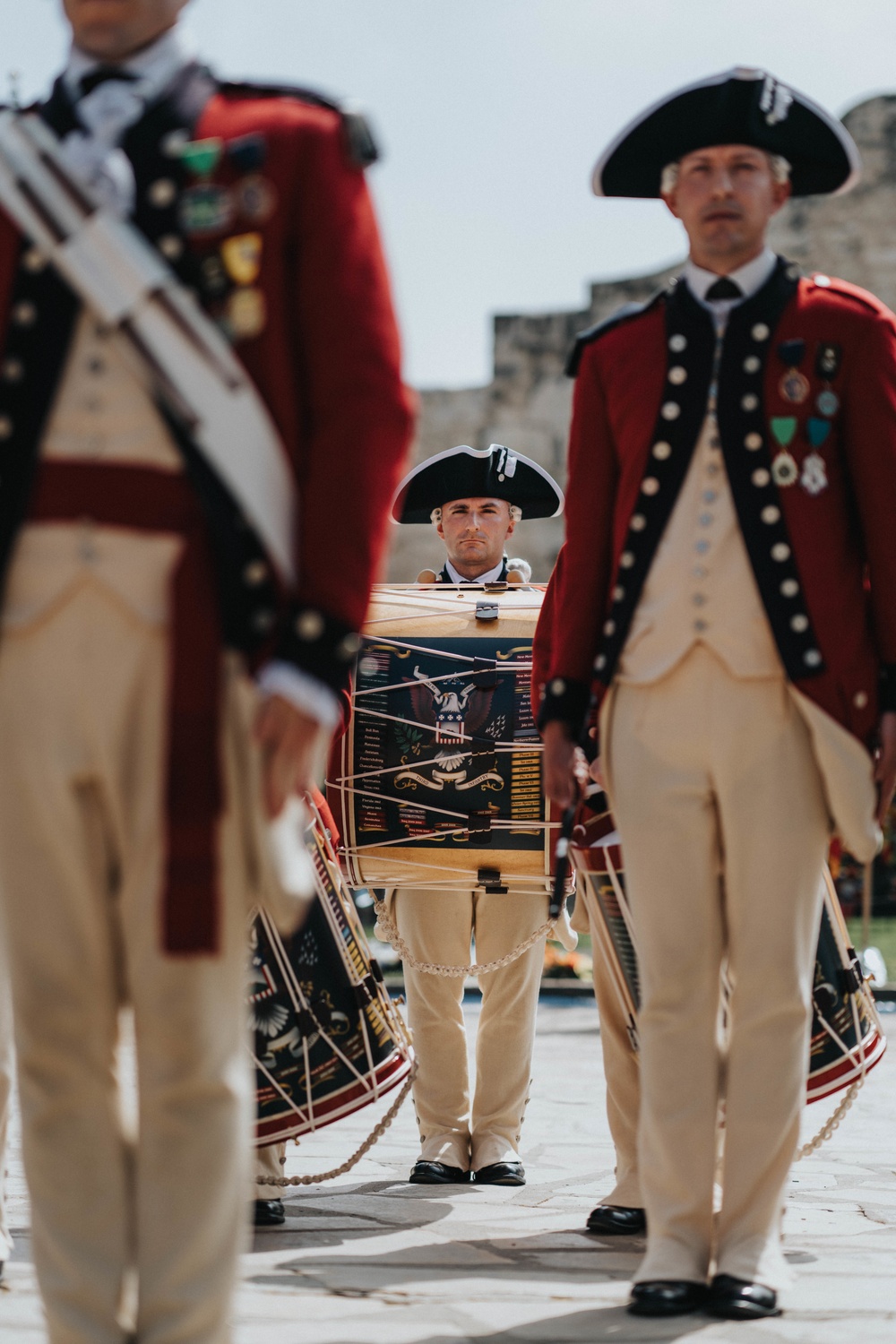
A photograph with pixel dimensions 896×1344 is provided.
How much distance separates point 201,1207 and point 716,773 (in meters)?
1.34

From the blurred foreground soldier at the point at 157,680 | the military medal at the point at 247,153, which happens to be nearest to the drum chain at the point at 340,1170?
the blurred foreground soldier at the point at 157,680

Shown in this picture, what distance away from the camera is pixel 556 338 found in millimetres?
18641

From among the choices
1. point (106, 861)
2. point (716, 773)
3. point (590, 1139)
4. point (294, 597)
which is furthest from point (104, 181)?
point (590, 1139)

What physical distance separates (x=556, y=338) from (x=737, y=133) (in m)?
15.4

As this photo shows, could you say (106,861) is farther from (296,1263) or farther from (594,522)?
(296,1263)

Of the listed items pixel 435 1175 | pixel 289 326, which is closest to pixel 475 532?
pixel 435 1175

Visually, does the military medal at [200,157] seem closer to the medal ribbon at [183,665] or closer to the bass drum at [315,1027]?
the medal ribbon at [183,665]

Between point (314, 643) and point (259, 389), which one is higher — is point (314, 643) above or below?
below

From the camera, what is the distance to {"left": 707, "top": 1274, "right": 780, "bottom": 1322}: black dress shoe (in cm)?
313

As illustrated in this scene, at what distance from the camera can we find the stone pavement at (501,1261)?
122 inches

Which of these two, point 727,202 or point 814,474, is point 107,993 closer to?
point 814,474

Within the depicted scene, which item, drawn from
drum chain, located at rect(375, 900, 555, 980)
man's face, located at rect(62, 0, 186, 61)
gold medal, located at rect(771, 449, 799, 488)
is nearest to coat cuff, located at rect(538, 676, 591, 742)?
gold medal, located at rect(771, 449, 799, 488)

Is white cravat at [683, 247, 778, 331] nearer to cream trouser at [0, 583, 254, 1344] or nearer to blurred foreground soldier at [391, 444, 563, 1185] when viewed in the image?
cream trouser at [0, 583, 254, 1344]

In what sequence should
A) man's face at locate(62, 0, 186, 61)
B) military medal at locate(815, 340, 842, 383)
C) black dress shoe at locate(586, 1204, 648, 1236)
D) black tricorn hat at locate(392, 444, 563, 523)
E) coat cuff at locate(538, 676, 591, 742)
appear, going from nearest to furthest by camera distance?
man's face at locate(62, 0, 186, 61) → military medal at locate(815, 340, 842, 383) → coat cuff at locate(538, 676, 591, 742) → black dress shoe at locate(586, 1204, 648, 1236) → black tricorn hat at locate(392, 444, 563, 523)
